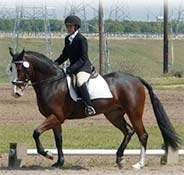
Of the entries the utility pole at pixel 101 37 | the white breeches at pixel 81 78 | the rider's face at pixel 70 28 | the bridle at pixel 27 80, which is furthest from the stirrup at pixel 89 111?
the utility pole at pixel 101 37

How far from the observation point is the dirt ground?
1200 centimetres

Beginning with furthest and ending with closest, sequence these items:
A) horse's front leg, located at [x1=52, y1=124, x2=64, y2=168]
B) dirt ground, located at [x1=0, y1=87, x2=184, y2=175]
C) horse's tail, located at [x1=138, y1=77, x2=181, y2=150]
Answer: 1. horse's tail, located at [x1=138, y1=77, x2=181, y2=150]
2. horse's front leg, located at [x1=52, y1=124, x2=64, y2=168]
3. dirt ground, located at [x1=0, y1=87, x2=184, y2=175]

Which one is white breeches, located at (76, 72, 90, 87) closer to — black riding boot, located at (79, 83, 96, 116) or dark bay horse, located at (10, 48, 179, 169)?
black riding boot, located at (79, 83, 96, 116)

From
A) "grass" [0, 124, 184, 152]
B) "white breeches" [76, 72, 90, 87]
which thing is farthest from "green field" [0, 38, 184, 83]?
"white breeches" [76, 72, 90, 87]

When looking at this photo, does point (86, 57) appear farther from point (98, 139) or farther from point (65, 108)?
point (98, 139)

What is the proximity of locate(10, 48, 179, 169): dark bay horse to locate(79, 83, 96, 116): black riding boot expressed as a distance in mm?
129

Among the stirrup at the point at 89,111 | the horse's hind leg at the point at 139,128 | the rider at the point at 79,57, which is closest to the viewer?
the rider at the point at 79,57

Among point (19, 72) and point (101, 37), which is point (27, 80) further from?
point (101, 37)

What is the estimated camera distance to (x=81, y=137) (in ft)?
55.9

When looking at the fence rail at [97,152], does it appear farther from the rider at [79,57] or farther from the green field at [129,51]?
the green field at [129,51]

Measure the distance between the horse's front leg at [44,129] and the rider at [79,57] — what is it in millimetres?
603

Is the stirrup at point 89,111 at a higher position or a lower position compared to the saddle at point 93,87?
lower

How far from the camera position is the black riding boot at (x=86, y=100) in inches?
485

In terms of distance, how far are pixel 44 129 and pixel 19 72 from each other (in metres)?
1.03
